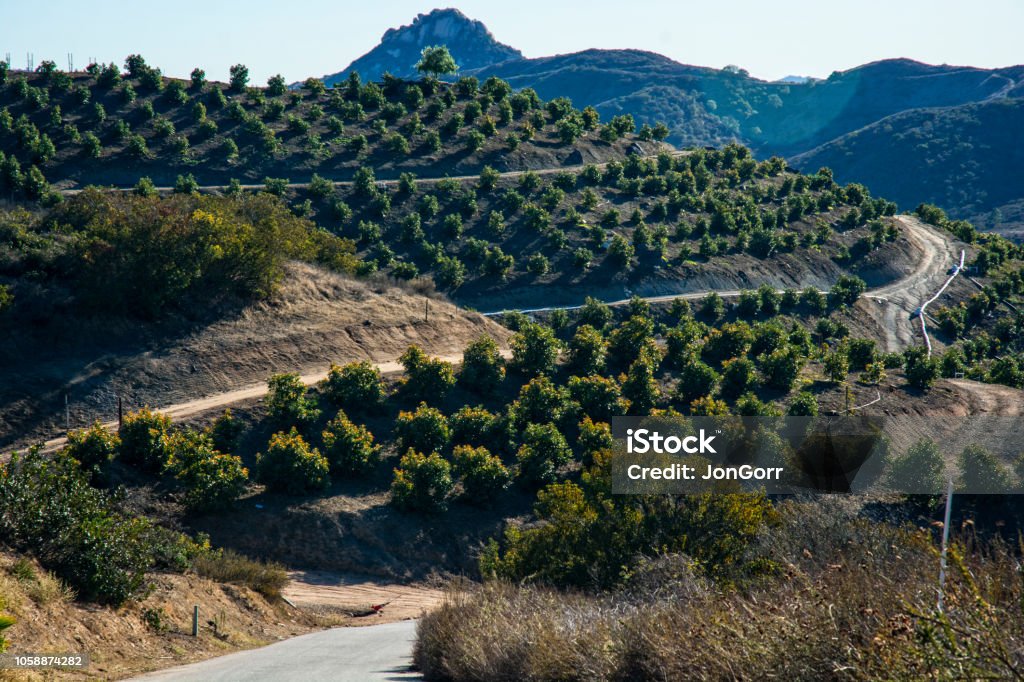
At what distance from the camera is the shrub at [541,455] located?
38562mm

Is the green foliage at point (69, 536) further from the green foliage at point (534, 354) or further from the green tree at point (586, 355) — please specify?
the green tree at point (586, 355)

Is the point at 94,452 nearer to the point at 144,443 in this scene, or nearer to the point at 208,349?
the point at 144,443

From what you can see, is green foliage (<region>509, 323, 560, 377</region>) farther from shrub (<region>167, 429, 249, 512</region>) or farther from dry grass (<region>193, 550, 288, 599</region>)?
dry grass (<region>193, 550, 288, 599</region>)

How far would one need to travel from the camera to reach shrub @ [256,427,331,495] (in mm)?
36188

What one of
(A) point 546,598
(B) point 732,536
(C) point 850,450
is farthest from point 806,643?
(C) point 850,450

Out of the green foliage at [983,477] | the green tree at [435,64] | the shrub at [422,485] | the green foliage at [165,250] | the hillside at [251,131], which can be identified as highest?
the green tree at [435,64]

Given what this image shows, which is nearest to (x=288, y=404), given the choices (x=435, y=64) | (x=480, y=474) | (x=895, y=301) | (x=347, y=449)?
(x=347, y=449)

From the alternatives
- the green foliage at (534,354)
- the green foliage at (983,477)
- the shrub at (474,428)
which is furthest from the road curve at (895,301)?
the green foliage at (983,477)

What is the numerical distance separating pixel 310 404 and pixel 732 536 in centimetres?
2157

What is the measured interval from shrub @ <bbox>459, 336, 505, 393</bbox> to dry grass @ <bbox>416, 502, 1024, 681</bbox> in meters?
24.9

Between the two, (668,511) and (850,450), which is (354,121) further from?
(668,511)

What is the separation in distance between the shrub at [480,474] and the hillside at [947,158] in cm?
13912

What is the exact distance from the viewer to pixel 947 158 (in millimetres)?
175000

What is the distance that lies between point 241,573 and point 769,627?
20.0m
